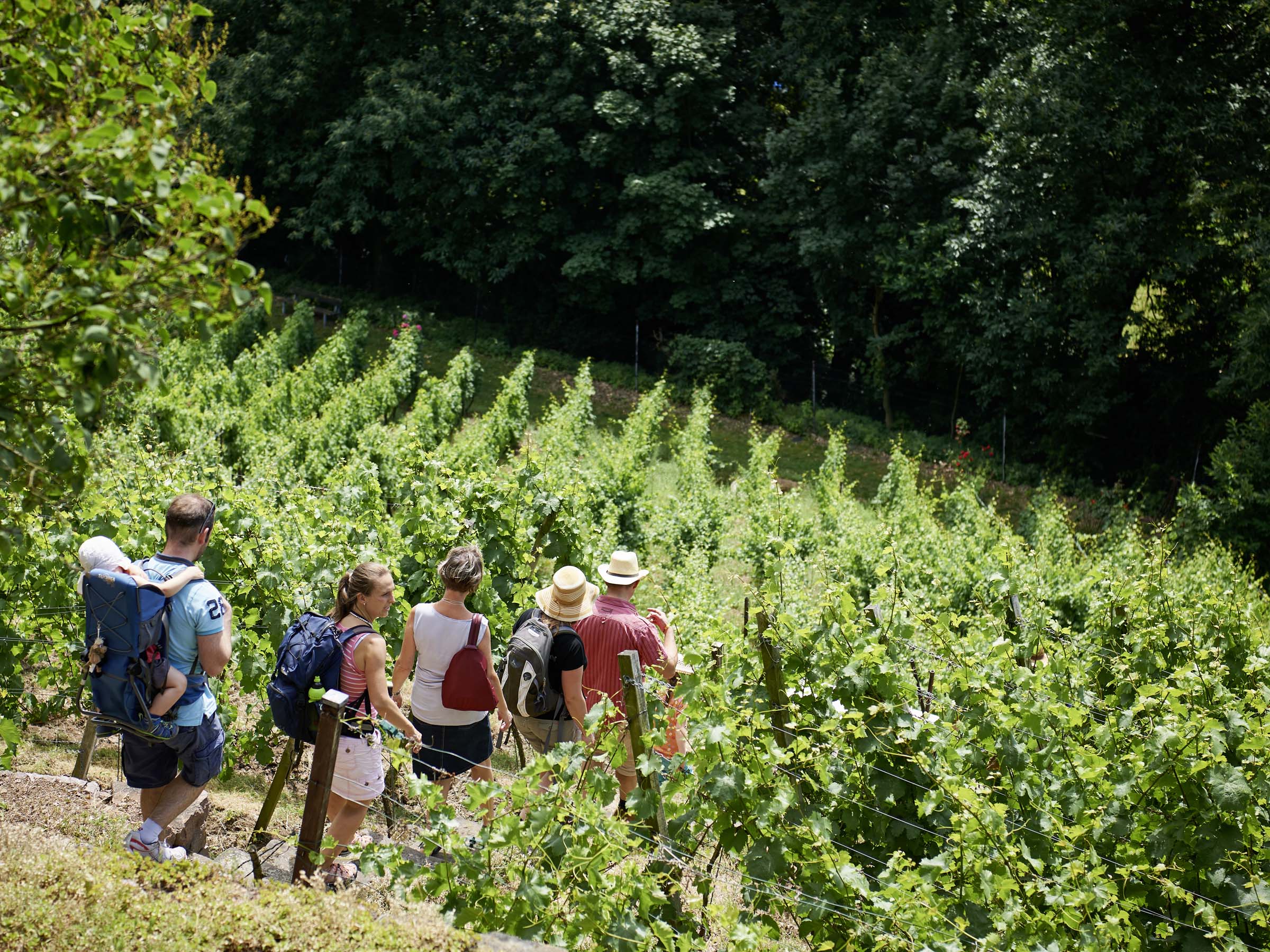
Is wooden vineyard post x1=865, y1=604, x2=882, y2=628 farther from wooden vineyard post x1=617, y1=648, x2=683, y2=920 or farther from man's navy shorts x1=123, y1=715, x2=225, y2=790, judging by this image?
man's navy shorts x1=123, y1=715, x2=225, y2=790

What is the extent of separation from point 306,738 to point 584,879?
4.51 feet

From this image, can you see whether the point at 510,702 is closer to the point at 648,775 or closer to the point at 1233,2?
the point at 648,775

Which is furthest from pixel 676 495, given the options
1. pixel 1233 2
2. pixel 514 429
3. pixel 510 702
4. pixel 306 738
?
pixel 1233 2

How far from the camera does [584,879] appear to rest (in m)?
3.40

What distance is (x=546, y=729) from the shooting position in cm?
484

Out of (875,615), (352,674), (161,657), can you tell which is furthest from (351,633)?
(875,615)

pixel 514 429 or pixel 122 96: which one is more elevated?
pixel 122 96

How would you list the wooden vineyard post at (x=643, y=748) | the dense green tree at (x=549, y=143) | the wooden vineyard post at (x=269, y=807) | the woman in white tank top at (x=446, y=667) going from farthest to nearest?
the dense green tree at (x=549, y=143) → the woman in white tank top at (x=446, y=667) → the wooden vineyard post at (x=269, y=807) → the wooden vineyard post at (x=643, y=748)

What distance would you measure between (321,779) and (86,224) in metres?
2.15

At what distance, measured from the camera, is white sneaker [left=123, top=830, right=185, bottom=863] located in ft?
12.2

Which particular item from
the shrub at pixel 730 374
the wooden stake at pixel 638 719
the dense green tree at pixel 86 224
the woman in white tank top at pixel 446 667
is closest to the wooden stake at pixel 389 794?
the woman in white tank top at pixel 446 667

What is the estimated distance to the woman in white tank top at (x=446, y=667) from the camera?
4.44 meters

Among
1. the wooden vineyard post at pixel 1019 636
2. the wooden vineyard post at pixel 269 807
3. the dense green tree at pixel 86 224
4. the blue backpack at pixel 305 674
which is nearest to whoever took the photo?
the dense green tree at pixel 86 224

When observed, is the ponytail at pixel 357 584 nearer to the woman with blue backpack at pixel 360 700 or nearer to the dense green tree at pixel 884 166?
the woman with blue backpack at pixel 360 700
